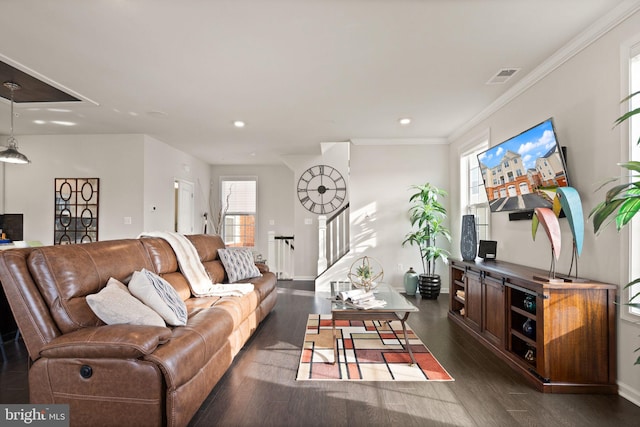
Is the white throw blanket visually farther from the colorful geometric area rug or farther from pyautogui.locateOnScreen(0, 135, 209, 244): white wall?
pyautogui.locateOnScreen(0, 135, 209, 244): white wall

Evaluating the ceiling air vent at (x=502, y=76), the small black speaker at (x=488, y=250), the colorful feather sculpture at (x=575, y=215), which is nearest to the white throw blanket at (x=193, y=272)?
the small black speaker at (x=488, y=250)

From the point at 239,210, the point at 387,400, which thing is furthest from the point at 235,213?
the point at 387,400

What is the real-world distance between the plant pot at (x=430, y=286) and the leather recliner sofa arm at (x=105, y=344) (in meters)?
4.43

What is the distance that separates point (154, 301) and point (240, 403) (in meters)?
0.84

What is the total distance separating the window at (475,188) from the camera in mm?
4824

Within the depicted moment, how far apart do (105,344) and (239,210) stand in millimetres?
6937

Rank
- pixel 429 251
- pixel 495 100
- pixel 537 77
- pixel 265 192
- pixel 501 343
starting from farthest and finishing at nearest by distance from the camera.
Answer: pixel 265 192 → pixel 429 251 → pixel 495 100 → pixel 537 77 → pixel 501 343

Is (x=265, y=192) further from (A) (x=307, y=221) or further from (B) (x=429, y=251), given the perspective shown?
(B) (x=429, y=251)

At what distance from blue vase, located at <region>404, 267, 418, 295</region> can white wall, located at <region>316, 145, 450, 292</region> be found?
20 cm

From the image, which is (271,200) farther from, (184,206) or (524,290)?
(524,290)

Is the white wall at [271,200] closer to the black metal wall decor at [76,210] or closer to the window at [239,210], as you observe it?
the window at [239,210]

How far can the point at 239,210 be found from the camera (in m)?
8.63

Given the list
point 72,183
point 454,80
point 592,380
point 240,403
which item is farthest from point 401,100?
point 72,183

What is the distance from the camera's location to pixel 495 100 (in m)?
4.18
